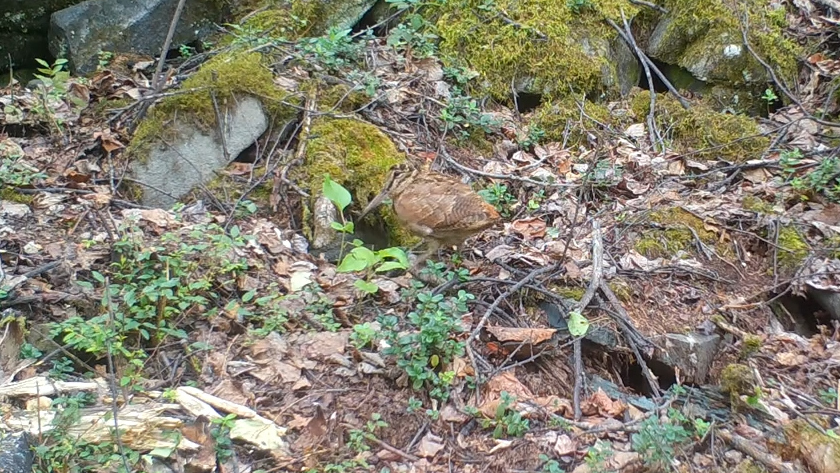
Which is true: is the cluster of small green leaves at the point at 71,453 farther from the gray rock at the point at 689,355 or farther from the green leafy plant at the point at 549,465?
the gray rock at the point at 689,355

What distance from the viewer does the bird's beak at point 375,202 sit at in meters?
5.29

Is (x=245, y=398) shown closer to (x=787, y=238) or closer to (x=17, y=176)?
(x=17, y=176)

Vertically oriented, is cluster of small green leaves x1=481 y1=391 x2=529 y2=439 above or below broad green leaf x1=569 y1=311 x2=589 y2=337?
below

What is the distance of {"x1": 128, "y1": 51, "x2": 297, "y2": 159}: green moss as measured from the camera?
18.6ft

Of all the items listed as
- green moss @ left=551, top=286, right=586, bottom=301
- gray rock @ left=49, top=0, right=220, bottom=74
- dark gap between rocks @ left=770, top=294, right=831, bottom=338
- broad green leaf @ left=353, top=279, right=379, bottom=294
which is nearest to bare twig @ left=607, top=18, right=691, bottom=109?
dark gap between rocks @ left=770, top=294, right=831, bottom=338

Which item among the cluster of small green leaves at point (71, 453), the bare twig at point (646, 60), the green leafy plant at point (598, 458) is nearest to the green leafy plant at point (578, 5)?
the bare twig at point (646, 60)

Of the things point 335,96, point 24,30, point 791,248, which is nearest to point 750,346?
point 791,248

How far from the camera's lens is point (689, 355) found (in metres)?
4.41

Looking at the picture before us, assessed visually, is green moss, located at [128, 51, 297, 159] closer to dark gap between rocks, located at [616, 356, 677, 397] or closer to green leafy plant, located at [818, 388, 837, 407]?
dark gap between rocks, located at [616, 356, 677, 397]

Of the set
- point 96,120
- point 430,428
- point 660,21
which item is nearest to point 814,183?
point 660,21

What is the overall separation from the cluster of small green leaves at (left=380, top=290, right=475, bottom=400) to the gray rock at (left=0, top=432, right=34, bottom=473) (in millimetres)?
1801

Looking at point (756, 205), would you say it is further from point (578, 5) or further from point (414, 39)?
point (414, 39)

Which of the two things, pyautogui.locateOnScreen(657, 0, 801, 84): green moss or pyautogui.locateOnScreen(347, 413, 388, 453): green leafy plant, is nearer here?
pyautogui.locateOnScreen(347, 413, 388, 453): green leafy plant

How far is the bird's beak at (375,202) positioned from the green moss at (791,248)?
2.94 meters
